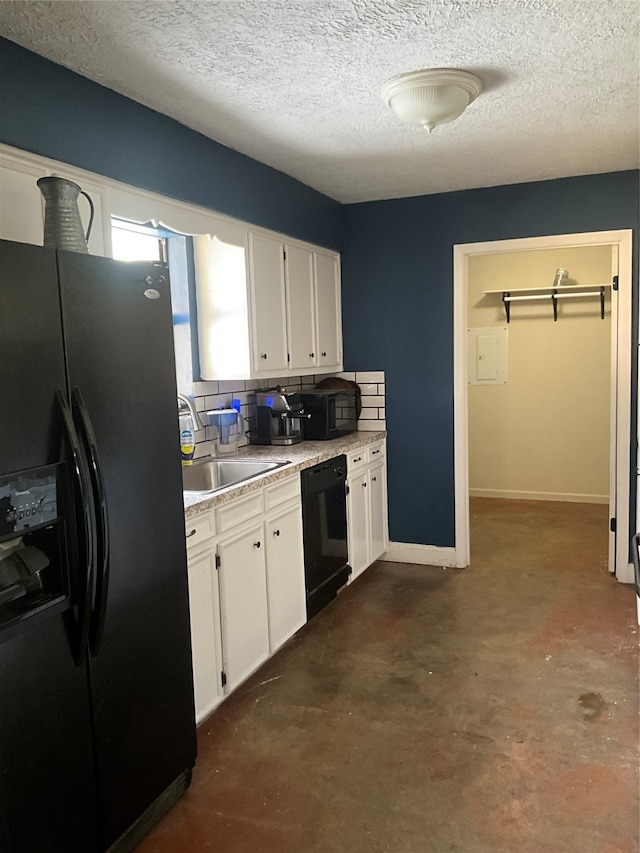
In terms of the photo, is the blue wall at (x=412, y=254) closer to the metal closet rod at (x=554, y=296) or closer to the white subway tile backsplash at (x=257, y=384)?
the white subway tile backsplash at (x=257, y=384)

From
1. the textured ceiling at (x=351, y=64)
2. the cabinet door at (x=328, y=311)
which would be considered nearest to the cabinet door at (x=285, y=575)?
the cabinet door at (x=328, y=311)

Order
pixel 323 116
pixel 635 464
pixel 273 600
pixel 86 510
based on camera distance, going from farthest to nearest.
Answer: pixel 635 464 → pixel 273 600 → pixel 323 116 → pixel 86 510

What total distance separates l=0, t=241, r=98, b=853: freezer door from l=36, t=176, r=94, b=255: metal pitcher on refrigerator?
23 cm

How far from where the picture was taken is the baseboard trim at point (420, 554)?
4477 mm

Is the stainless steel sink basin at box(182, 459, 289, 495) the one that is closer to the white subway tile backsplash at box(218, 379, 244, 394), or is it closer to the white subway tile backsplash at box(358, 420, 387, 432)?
the white subway tile backsplash at box(218, 379, 244, 394)

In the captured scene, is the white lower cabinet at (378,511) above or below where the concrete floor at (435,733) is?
above

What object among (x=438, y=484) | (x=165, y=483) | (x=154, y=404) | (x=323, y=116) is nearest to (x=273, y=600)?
(x=165, y=483)

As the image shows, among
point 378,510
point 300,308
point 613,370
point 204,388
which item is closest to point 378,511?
point 378,510

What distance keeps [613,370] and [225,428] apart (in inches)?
91.6

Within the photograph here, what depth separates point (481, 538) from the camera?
200 inches

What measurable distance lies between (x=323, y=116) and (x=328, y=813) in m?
2.60

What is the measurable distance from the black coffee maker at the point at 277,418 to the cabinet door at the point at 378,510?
66cm

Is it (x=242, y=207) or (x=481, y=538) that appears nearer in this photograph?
(x=242, y=207)

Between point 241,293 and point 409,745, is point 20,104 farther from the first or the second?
point 409,745
